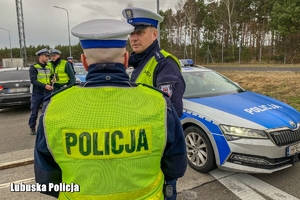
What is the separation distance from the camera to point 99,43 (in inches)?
45.4

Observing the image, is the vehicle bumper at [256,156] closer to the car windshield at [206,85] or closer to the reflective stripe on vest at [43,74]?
the car windshield at [206,85]

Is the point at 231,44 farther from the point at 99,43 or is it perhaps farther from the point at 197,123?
the point at 99,43

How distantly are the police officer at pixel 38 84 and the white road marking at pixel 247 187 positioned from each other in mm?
3846

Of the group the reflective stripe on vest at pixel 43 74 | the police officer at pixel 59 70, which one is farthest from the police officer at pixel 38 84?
the police officer at pixel 59 70

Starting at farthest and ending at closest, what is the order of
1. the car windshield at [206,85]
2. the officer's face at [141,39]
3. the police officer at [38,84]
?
the police officer at [38,84], the car windshield at [206,85], the officer's face at [141,39]

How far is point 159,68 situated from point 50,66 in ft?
14.0

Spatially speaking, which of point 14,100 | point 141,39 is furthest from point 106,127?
point 14,100

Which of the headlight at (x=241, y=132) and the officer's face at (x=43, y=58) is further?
the officer's face at (x=43, y=58)

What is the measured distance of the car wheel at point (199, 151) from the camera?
331cm

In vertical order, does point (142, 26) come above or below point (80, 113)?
above

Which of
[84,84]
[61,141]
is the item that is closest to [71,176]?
[61,141]

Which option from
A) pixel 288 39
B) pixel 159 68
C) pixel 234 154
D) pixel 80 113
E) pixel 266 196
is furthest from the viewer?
pixel 288 39

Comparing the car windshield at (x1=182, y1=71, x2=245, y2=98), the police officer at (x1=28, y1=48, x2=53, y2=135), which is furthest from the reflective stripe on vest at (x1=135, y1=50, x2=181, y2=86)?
the police officer at (x1=28, y1=48, x2=53, y2=135)

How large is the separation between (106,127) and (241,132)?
7.67 feet
